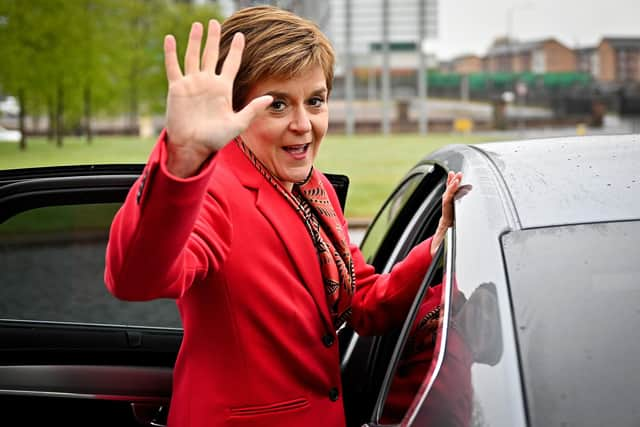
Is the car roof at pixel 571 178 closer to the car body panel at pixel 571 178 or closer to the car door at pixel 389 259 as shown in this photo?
the car body panel at pixel 571 178

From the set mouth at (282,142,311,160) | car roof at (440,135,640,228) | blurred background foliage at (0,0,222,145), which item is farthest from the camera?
blurred background foliage at (0,0,222,145)

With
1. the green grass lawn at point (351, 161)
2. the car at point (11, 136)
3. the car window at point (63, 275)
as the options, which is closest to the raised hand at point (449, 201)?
the car window at point (63, 275)

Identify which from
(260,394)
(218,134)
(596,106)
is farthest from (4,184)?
(596,106)

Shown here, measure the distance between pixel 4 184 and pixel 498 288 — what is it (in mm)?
1617

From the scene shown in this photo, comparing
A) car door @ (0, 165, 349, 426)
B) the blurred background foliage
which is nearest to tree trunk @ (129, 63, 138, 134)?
the blurred background foliage

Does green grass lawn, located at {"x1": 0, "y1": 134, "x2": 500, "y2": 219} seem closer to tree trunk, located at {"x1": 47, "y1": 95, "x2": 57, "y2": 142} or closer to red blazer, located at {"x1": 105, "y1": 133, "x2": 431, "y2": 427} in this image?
tree trunk, located at {"x1": 47, "y1": 95, "x2": 57, "y2": 142}

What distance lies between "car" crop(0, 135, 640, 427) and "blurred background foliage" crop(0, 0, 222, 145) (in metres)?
26.2

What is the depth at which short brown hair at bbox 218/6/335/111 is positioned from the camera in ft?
6.48

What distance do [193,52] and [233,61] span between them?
0.31 ft

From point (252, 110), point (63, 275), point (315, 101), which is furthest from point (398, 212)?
point (63, 275)

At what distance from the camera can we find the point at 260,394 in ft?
6.48

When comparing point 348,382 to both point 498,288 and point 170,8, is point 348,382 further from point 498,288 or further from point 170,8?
point 170,8

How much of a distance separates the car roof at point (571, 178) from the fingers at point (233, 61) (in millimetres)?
574

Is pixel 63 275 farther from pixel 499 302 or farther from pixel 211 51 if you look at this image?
pixel 499 302
